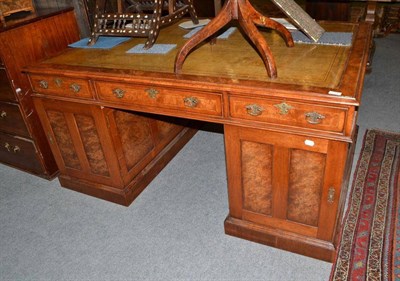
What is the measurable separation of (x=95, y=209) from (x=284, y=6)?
173 centimetres

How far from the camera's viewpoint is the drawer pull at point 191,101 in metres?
1.68

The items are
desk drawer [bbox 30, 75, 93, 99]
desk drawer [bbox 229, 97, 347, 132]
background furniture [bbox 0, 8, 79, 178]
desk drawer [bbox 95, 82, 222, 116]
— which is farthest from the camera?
background furniture [bbox 0, 8, 79, 178]

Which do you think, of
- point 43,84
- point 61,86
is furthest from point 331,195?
point 43,84

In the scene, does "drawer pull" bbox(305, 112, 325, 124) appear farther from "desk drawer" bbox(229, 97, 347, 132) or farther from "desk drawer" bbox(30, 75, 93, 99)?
"desk drawer" bbox(30, 75, 93, 99)

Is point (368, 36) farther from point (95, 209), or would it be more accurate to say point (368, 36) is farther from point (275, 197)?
point (95, 209)

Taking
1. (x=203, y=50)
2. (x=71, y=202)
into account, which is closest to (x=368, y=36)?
(x=203, y=50)

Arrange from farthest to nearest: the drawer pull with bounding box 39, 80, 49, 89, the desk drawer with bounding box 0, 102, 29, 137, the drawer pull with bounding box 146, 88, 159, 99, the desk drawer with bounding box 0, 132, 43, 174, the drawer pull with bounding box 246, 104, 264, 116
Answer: the desk drawer with bounding box 0, 132, 43, 174, the desk drawer with bounding box 0, 102, 29, 137, the drawer pull with bounding box 39, 80, 49, 89, the drawer pull with bounding box 146, 88, 159, 99, the drawer pull with bounding box 246, 104, 264, 116

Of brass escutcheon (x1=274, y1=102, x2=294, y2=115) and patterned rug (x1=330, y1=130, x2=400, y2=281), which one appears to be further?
patterned rug (x1=330, y1=130, x2=400, y2=281)

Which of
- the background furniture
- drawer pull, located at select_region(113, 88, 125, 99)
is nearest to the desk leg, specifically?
drawer pull, located at select_region(113, 88, 125, 99)

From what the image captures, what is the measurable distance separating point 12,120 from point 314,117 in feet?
6.93

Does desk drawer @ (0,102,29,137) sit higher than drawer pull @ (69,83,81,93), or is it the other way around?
drawer pull @ (69,83,81,93)

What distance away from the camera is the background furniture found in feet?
7.27

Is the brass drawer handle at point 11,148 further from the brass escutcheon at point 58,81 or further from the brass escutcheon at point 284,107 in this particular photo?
the brass escutcheon at point 284,107

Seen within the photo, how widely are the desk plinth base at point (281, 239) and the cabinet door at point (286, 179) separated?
0.03 metres
